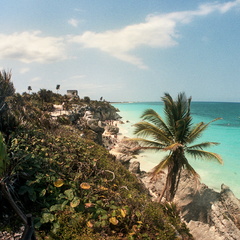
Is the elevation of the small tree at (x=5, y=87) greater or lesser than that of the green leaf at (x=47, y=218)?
greater

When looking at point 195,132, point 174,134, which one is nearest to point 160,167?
point 174,134

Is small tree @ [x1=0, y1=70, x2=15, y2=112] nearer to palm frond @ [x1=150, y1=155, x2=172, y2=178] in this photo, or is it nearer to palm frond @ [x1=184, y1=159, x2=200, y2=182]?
palm frond @ [x1=150, y1=155, x2=172, y2=178]

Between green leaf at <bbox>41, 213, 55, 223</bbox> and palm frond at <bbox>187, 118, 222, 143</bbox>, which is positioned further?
palm frond at <bbox>187, 118, 222, 143</bbox>

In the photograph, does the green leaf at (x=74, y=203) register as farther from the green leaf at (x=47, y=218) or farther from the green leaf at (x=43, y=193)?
the green leaf at (x=43, y=193)

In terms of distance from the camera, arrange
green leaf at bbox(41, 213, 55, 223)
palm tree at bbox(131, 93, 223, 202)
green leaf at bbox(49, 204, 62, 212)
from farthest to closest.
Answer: palm tree at bbox(131, 93, 223, 202)
green leaf at bbox(49, 204, 62, 212)
green leaf at bbox(41, 213, 55, 223)

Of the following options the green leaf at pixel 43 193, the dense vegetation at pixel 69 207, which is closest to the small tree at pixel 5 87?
the dense vegetation at pixel 69 207

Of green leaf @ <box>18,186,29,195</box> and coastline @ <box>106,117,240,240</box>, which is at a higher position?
green leaf @ <box>18,186,29,195</box>

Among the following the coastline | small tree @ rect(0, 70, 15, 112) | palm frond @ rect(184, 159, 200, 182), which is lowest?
the coastline

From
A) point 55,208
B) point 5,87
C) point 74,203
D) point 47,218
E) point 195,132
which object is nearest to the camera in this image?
point 47,218

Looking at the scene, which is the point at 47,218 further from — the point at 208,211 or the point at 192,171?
the point at 208,211

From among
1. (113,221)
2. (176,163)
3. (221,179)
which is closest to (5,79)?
(113,221)

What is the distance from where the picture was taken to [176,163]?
10617 millimetres

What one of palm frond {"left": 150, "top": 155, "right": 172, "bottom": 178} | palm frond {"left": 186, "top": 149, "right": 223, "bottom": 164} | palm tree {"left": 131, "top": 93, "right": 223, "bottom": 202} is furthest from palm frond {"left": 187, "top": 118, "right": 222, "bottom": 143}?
palm frond {"left": 150, "top": 155, "right": 172, "bottom": 178}

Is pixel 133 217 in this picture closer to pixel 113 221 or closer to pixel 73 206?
pixel 113 221
